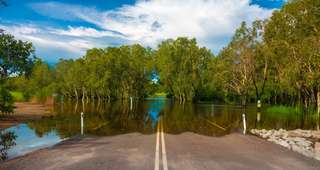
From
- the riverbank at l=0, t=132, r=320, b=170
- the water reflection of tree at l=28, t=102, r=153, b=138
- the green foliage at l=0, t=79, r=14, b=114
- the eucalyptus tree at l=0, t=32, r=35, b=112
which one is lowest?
the water reflection of tree at l=28, t=102, r=153, b=138

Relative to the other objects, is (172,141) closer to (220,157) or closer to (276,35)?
(220,157)

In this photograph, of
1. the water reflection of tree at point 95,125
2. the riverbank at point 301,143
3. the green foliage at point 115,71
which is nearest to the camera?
the riverbank at point 301,143

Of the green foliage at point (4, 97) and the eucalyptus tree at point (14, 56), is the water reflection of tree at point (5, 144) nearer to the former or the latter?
the green foliage at point (4, 97)

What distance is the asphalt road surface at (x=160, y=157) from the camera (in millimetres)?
10213

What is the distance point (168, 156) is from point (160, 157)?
0.37 m

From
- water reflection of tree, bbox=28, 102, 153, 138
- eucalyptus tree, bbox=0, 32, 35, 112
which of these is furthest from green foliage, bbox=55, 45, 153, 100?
water reflection of tree, bbox=28, 102, 153, 138

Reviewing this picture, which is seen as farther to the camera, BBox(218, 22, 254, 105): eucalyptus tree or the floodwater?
BBox(218, 22, 254, 105): eucalyptus tree

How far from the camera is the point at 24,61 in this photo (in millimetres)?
43031

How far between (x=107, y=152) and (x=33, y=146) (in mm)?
5316

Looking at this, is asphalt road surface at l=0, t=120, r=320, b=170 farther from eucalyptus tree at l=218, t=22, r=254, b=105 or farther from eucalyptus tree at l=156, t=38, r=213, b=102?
eucalyptus tree at l=156, t=38, r=213, b=102

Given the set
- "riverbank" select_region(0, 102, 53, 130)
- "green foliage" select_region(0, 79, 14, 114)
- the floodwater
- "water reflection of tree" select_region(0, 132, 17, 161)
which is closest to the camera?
"water reflection of tree" select_region(0, 132, 17, 161)

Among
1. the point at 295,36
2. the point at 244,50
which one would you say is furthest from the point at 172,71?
the point at 295,36

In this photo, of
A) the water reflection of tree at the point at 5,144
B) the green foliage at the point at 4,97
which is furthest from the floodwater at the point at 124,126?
the green foliage at the point at 4,97

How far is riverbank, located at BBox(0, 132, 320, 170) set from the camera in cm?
1030
